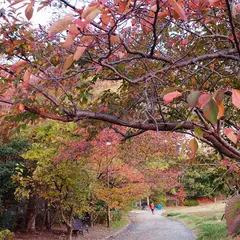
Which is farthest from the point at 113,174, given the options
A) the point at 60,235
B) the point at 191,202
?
the point at 191,202

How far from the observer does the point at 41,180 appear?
9688 millimetres

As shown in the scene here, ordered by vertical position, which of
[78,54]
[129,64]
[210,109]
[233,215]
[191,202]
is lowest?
[191,202]

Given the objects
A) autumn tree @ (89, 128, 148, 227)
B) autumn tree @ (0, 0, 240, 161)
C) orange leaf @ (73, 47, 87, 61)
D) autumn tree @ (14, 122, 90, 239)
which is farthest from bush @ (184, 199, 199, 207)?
orange leaf @ (73, 47, 87, 61)

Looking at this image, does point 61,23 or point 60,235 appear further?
point 60,235

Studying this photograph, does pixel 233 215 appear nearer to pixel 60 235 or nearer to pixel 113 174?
pixel 113 174

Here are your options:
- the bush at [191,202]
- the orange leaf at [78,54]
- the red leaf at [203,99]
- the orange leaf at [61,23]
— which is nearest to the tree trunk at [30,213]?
the orange leaf at [78,54]

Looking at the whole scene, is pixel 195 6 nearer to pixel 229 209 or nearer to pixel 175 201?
pixel 229 209

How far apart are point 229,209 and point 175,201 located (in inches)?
1456

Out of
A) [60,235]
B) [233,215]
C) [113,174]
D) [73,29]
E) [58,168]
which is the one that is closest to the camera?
[233,215]

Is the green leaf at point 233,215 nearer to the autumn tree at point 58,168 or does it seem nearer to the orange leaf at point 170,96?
the orange leaf at point 170,96

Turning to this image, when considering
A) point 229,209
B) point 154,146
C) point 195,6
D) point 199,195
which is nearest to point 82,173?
point 154,146

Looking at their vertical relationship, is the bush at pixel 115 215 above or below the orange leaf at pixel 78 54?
below

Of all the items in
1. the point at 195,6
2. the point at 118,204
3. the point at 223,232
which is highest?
the point at 195,6

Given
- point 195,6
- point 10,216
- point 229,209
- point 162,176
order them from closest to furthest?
point 229,209 → point 195,6 → point 10,216 → point 162,176
